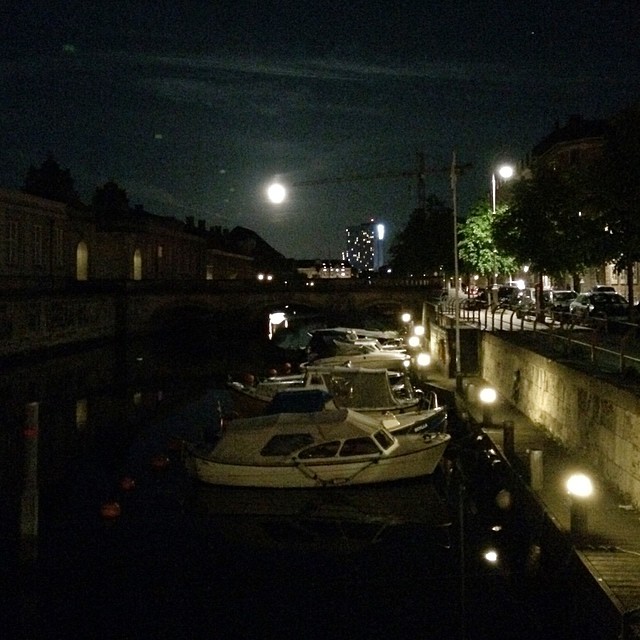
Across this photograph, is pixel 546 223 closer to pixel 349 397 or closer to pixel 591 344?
pixel 349 397

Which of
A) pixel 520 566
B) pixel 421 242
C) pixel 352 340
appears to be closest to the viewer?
pixel 520 566

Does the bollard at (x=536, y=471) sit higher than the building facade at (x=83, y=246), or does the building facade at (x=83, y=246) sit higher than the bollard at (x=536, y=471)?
the building facade at (x=83, y=246)

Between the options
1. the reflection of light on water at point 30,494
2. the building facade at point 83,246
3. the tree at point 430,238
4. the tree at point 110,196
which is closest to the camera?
the reflection of light on water at point 30,494

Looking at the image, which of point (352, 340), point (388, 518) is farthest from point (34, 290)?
point (388, 518)

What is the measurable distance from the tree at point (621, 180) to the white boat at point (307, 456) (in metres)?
13.3

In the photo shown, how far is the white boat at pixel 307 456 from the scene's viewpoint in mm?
20781

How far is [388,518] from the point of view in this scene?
760 inches

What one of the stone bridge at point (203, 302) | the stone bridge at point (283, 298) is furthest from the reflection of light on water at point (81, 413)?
the stone bridge at point (283, 298)

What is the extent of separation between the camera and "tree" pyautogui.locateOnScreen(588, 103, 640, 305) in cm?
2878

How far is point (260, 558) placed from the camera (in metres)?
16.6

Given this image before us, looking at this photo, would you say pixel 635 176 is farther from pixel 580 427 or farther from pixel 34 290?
pixel 34 290

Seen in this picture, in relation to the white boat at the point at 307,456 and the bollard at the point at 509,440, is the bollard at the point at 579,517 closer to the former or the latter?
the bollard at the point at 509,440

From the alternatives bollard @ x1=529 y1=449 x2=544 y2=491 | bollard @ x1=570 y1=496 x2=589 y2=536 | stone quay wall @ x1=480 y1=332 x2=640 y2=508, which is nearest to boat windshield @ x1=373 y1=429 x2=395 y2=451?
stone quay wall @ x1=480 y1=332 x2=640 y2=508

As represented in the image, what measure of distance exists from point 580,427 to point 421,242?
5797 cm
